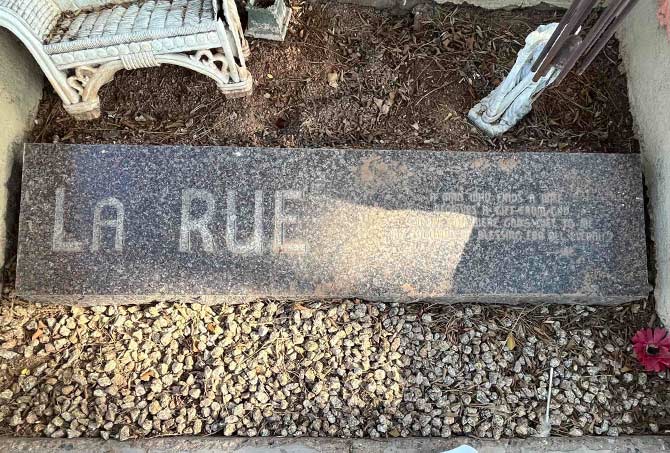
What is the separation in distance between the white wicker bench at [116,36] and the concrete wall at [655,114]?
1.85 m

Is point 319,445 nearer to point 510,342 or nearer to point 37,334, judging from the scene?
point 510,342

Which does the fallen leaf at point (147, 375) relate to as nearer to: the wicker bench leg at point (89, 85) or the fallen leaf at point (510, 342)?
the wicker bench leg at point (89, 85)

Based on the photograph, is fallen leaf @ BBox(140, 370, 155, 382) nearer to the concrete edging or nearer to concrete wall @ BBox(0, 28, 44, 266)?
the concrete edging

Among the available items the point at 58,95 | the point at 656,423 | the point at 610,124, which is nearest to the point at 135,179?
the point at 58,95

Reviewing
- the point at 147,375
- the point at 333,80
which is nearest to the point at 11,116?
the point at 147,375

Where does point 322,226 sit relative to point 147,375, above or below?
above

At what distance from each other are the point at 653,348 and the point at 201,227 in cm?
199

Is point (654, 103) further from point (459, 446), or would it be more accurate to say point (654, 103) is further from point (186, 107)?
point (186, 107)

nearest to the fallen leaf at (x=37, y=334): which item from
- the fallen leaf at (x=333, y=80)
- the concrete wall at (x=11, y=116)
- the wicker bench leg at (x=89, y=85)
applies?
the concrete wall at (x=11, y=116)

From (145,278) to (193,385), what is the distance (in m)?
0.49

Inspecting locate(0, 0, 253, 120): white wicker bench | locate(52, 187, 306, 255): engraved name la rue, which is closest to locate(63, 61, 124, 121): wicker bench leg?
locate(0, 0, 253, 120): white wicker bench

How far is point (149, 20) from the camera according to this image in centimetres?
227

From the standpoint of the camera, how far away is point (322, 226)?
2410mm

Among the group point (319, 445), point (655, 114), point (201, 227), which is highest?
point (655, 114)
